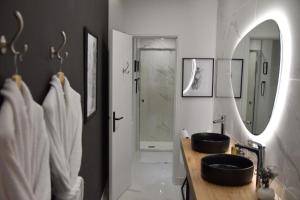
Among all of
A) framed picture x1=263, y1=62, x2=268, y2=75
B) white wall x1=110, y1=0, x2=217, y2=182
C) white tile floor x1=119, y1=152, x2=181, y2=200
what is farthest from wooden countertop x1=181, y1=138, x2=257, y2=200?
white wall x1=110, y1=0, x2=217, y2=182

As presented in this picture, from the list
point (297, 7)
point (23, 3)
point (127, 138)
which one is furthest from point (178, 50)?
point (23, 3)

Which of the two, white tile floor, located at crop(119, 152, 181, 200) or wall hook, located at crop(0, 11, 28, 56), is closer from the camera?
wall hook, located at crop(0, 11, 28, 56)

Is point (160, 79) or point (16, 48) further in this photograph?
point (160, 79)

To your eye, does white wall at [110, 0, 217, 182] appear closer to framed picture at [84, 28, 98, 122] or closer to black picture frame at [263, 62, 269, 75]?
framed picture at [84, 28, 98, 122]

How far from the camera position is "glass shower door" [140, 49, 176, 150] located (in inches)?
225

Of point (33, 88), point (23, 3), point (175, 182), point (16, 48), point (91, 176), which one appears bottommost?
point (175, 182)

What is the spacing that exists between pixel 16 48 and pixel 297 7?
4.91 ft

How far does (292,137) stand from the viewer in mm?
1670

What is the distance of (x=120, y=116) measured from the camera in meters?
3.64

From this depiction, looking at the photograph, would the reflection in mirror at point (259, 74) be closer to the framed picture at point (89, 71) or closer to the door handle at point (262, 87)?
the door handle at point (262, 87)

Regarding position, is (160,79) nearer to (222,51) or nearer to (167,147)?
(167,147)

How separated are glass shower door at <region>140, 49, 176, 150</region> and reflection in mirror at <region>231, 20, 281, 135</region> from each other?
2973mm

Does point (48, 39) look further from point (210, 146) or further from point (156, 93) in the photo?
point (156, 93)

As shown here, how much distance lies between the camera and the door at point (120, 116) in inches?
135
